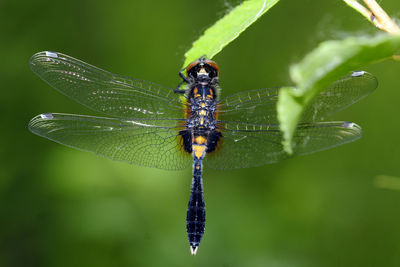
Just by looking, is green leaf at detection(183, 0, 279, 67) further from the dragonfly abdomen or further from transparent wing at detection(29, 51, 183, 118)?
the dragonfly abdomen

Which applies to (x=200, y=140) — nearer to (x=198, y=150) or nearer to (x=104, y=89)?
(x=198, y=150)

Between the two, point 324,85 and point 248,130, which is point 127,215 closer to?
point 248,130

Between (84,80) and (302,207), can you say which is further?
(302,207)

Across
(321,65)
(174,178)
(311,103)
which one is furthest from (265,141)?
(174,178)

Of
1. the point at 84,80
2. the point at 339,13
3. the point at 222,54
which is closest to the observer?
the point at 84,80

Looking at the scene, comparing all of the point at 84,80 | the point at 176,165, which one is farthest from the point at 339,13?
the point at 84,80

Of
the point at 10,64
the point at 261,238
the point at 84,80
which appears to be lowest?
the point at 261,238

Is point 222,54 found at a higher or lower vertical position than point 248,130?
higher

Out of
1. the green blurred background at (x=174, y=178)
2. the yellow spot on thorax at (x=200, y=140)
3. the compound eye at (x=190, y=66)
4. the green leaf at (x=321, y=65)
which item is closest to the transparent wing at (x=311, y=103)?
the yellow spot on thorax at (x=200, y=140)
